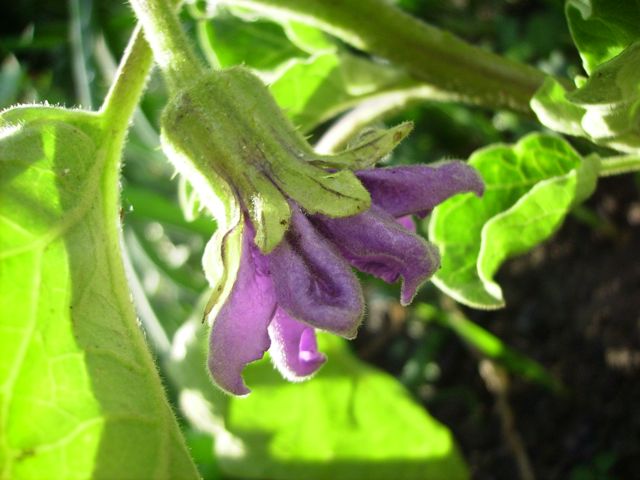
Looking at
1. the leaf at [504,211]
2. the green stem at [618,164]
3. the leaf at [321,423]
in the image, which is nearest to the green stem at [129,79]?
the leaf at [504,211]

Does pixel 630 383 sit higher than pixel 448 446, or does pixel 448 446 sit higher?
pixel 448 446

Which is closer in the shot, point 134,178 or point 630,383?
point 630,383

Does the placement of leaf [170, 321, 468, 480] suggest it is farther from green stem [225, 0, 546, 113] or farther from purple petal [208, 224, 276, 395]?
purple petal [208, 224, 276, 395]

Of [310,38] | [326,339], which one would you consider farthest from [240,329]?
[326,339]

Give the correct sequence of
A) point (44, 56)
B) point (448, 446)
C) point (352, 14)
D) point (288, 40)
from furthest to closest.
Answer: point (44, 56)
point (448, 446)
point (288, 40)
point (352, 14)

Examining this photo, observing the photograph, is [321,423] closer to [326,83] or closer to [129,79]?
[326,83]

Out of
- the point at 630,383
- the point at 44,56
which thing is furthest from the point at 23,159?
the point at 44,56

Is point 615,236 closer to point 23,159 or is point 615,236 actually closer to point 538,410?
point 538,410

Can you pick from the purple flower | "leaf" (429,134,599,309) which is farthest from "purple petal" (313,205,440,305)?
"leaf" (429,134,599,309)
